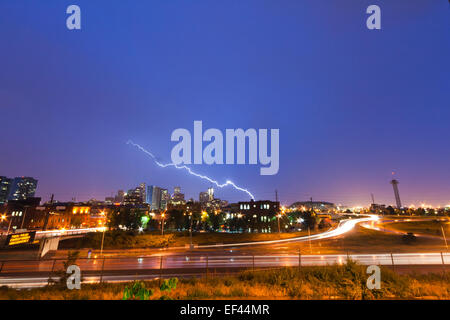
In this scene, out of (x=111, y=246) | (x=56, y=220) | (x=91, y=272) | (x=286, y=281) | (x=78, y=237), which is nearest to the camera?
(x=286, y=281)

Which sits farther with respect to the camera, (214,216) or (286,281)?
(214,216)

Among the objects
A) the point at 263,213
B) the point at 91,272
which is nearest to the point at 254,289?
the point at 91,272

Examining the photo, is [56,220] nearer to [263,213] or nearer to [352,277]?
[263,213]
